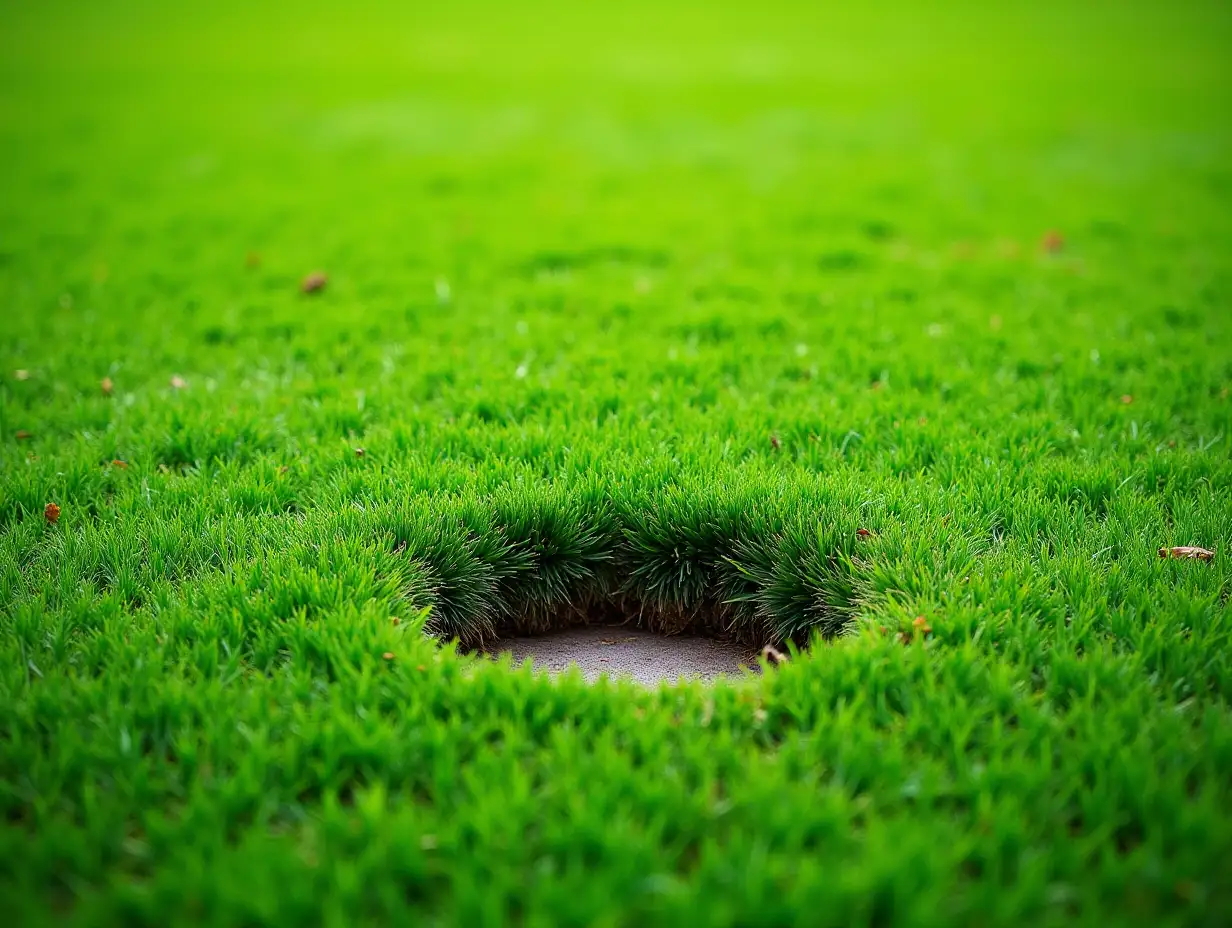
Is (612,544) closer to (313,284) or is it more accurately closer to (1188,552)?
(1188,552)

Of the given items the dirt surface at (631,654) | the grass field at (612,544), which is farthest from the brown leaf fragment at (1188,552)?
the dirt surface at (631,654)

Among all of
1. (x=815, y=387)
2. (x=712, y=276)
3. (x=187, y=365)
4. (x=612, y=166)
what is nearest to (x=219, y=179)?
(x=612, y=166)

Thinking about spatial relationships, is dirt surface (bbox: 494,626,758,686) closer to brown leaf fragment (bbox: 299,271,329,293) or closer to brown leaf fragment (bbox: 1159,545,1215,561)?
brown leaf fragment (bbox: 1159,545,1215,561)

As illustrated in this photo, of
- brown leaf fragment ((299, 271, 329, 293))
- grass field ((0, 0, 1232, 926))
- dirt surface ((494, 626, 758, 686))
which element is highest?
brown leaf fragment ((299, 271, 329, 293))

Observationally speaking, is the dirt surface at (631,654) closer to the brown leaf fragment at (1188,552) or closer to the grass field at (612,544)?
the grass field at (612,544)

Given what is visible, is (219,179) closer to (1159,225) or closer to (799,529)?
(799,529)

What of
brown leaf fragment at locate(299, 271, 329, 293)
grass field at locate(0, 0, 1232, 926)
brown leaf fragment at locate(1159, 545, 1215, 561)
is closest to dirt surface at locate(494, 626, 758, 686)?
grass field at locate(0, 0, 1232, 926)
